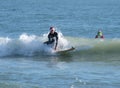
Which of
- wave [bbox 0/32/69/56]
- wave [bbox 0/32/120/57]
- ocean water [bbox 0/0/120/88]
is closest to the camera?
ocean water [bbox 0/0/120/88]

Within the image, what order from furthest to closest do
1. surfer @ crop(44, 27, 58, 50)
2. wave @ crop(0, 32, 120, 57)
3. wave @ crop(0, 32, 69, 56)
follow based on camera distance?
wave @ crop(0, 32, 69, 56) → wave @ crop(0, 32, 120, 57) → surfer @ crop(44, 27, 58, 50)

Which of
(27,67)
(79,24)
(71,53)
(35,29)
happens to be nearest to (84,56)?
(71,53)

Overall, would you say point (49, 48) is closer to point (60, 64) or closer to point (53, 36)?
point (53, 36)

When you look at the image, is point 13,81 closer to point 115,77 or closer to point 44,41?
point 115,77

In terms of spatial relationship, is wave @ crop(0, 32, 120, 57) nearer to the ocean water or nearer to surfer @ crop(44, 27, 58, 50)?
the ocean water

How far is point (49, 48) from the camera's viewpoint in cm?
2731

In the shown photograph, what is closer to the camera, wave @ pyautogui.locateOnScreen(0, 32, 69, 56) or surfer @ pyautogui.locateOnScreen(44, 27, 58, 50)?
surfer @ pyautogui.locateOnScreen(44, 27, 58, 50)

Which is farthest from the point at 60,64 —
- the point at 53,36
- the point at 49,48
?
the point at 49,48

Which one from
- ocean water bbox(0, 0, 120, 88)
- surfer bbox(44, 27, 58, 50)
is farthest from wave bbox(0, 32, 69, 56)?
surfer bbox(44, 27, 58, 50)

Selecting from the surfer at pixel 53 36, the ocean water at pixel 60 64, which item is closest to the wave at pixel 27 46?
the ocean water at pixel 60 64

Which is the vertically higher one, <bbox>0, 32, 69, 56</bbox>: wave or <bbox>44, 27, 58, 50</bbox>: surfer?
<bbox>44, 27, 58, 50</bbox>: surfer

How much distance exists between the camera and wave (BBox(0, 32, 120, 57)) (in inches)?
1088

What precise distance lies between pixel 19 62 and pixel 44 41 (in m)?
4.87

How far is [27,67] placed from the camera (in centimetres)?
2233
